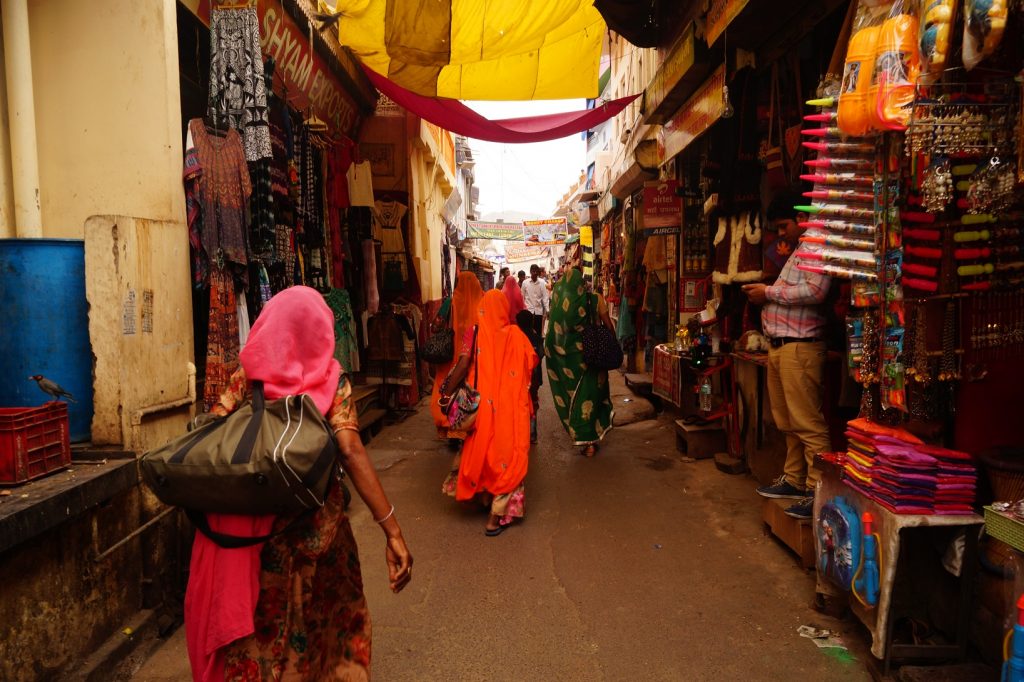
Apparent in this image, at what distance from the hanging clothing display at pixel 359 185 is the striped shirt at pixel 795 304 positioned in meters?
5.02

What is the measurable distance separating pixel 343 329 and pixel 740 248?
4.17 metres

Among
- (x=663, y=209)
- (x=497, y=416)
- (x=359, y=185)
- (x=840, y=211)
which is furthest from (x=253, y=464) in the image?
(x=663, y=209)

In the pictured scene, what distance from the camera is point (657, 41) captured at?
298 inches

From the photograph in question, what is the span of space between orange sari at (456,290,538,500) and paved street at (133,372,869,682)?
0.37 meters

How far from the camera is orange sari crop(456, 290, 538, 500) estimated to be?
462 cm

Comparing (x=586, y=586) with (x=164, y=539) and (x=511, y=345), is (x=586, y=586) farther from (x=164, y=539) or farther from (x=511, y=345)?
(x=164, y=539)

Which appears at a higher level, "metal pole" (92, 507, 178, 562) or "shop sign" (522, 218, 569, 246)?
"shop sign" (522, 218, 569, 246)

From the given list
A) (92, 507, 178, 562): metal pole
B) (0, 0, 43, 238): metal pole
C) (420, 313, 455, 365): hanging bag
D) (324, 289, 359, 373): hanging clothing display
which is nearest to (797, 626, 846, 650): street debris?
(92, 507, 178, 562): metal pole

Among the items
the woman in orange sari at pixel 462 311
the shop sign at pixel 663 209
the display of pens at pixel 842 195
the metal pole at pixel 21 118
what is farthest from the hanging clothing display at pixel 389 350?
the display of pens at pixel 842 195

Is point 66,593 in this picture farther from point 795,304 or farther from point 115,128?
point 795,304

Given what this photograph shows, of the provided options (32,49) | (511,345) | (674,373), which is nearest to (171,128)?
(32,49)

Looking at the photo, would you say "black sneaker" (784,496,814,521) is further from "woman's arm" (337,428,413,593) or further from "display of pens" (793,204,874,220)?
"woman's arm" (337,428,413,593)

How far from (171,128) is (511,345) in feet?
8.43

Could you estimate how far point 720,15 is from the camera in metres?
4.91
